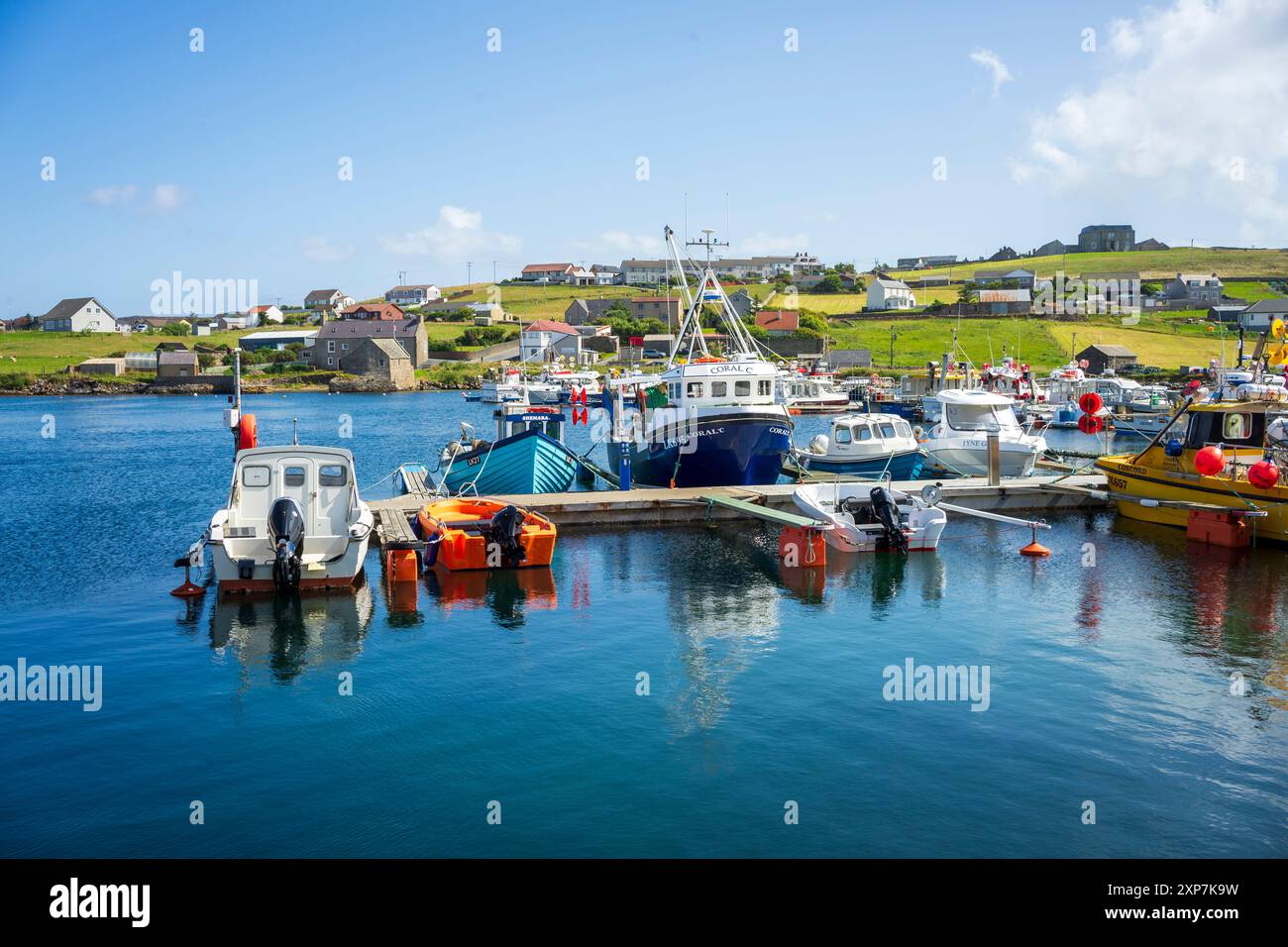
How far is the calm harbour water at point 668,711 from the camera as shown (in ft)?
38.8

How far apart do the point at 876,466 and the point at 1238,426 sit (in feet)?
39.9

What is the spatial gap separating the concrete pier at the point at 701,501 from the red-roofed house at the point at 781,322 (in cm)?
9223

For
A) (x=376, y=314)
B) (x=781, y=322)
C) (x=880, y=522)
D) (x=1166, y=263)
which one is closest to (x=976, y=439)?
(x=880, y=522)

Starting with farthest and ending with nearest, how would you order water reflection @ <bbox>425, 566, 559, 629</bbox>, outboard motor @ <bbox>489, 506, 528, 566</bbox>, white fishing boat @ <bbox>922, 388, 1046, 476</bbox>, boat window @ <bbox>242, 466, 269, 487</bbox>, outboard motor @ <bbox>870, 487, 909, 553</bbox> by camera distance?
white fishing boat @ <bbox>922, 388, 1046, 476</bbox>, outboard motor @ <bbox>870, 487, 909, 553</bbox>, outboard motor @ <bbox>489, 506, 528, 566</bbox>, boat window @ <bbox>242, 466, 269, 487</bbox>, water reflection @ <bbox>425, 566, 559, 629</bbox>

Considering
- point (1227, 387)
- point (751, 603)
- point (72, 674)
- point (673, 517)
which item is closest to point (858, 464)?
point (673, 517)

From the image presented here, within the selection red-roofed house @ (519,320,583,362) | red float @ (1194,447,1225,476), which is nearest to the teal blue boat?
red float @ (1194,447,1225,476)

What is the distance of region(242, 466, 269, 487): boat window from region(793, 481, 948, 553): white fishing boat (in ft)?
46.5

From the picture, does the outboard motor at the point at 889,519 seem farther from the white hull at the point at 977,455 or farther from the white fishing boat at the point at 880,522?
the white hull at the point at 977,455

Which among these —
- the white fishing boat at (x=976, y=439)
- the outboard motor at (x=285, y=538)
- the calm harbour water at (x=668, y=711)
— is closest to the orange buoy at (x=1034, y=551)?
the calm harbour water at (x=668, y=711)

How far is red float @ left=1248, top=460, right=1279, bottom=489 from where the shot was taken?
26.1m

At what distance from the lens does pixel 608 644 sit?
19.5m

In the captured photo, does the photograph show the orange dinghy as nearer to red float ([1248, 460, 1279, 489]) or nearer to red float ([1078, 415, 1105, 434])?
red float ([1078, 415, 1105, 434])

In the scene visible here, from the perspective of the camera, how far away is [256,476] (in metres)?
23.6
